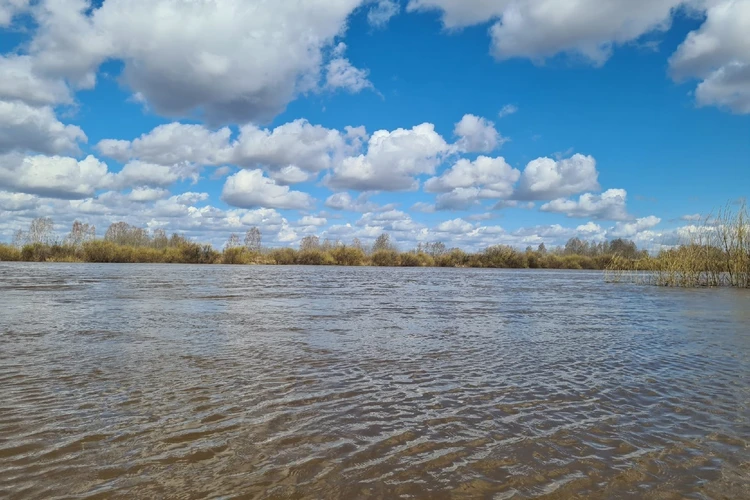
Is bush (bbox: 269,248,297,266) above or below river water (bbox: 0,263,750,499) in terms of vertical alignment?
above

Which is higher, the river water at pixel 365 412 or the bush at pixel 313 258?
the bush at pixel 313 258

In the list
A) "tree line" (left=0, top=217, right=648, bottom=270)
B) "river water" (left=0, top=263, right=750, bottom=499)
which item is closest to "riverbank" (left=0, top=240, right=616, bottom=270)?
"tree line" (left=0, top=217, right=648, bottom=270)

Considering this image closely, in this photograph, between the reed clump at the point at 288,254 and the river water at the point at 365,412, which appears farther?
the reed clump at the point at 288,254

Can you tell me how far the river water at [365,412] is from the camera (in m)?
3.02

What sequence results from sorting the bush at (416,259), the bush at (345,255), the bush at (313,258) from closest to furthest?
the bush at (313,258), the bush at (345,255), the bush at (416,259)

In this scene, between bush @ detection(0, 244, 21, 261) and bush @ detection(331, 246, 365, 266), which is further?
bush @ detection(331, 246, 365, 266)

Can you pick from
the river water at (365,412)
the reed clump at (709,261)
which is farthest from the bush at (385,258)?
the river water at (365,412)

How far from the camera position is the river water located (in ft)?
9.91

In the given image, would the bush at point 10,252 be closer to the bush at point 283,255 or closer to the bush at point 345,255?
the bush at point 283,255

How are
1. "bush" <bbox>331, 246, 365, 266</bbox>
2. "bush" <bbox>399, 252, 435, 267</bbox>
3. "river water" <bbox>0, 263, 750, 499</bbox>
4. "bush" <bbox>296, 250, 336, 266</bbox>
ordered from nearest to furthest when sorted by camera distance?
"river water" <bbox>0, 263, 750, 499</bbox>, "bush" <bbox>296, 250, 336, 266</bbox>, "bush" <bbox>331, 246, 365, 266</bbox>, "bush" <bbox>399, 252, 435, 267</bbox>

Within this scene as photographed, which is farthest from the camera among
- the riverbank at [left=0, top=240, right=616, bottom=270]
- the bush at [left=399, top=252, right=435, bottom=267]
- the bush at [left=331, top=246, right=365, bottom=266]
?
the bush at [left=399, top=252, right=435, bottom=267]

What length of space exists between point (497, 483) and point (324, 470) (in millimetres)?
1153

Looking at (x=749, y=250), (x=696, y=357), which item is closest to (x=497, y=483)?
(x=696, y=357)

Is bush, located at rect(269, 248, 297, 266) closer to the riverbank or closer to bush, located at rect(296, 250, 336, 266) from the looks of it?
the riverbank
